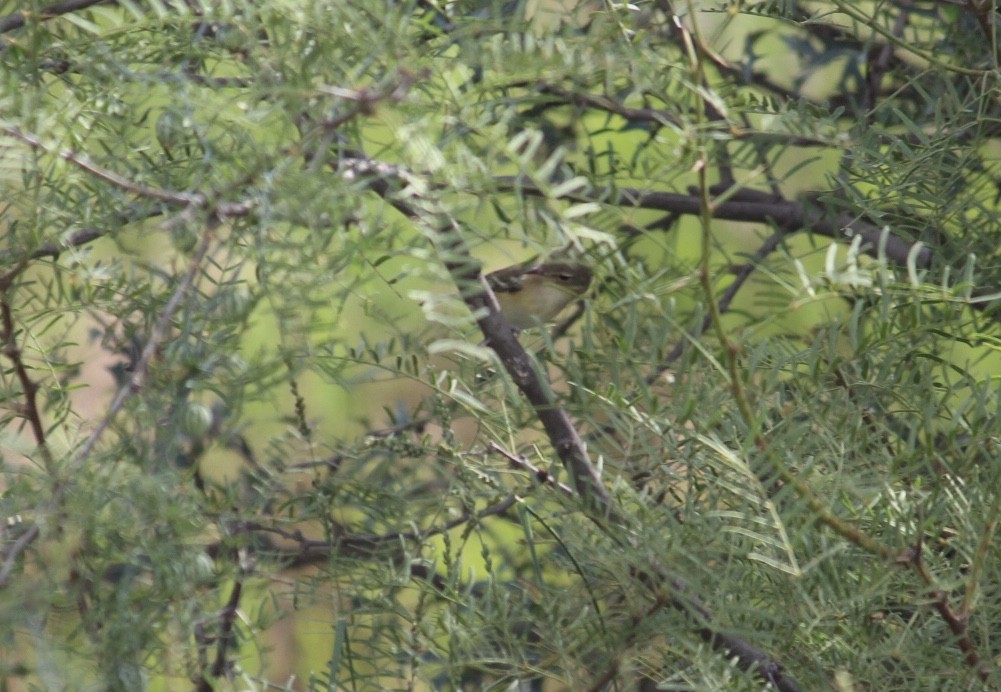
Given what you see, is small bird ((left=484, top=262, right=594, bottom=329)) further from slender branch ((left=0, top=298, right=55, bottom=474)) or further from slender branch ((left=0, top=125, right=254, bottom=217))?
slender branch ((left=0, top=125, right=254, bottom=217))

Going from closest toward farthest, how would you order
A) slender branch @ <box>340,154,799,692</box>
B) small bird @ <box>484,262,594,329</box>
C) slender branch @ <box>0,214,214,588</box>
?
slender branch @ <box>0,214,214,588</box>, slender branch @ <box>340,154,799,692</box>, small bird @ <box>484,262,594,329</box>

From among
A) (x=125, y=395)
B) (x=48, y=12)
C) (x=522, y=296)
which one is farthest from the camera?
(x=522, y=296)

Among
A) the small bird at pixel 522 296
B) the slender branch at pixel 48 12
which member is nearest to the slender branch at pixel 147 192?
the slender branch at pixel 48 12

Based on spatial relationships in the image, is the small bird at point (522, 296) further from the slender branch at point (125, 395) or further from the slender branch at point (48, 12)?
the slender branch at point (125, 395)

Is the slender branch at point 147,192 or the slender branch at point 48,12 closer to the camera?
the slender branch at point 147,192

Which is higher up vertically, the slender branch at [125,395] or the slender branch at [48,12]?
the slender branch at [48,12]

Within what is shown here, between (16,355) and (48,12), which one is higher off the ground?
(48,12)

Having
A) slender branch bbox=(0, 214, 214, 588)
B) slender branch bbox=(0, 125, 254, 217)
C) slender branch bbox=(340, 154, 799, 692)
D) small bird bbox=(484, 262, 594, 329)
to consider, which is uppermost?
slender branch bbox=(0, 125, 254, 217)

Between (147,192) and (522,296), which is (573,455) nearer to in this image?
(147,192)

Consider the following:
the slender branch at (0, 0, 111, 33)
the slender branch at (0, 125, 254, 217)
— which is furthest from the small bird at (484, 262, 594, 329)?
the slender branch at (0, 125, 254, 217)

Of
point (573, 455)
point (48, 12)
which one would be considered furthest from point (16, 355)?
point (573, 455)

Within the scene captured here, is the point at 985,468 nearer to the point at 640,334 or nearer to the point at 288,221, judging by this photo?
the point at 640,334

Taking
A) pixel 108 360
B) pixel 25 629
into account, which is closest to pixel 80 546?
pixel 25 629

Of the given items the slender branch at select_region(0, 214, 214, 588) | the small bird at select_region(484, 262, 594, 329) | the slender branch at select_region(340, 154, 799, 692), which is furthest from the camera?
the small bird at select_region(484, 262, 594, 329)
